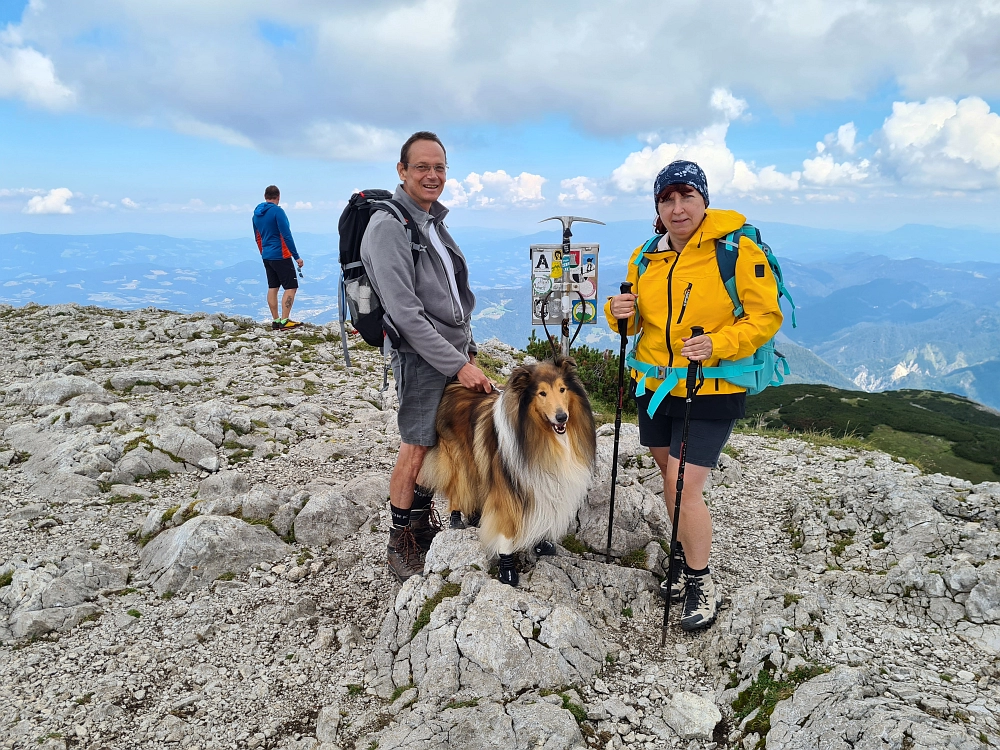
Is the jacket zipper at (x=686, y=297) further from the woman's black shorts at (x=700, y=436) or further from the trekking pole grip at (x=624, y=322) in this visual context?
the woman's black shorts at (x=700, y=436)

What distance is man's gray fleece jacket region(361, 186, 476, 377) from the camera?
13.0 feet

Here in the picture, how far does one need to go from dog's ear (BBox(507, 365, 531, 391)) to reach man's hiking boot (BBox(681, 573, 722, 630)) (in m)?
2.00

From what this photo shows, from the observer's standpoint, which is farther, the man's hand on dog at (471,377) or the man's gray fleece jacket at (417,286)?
the man's hand on dog at (471,377)

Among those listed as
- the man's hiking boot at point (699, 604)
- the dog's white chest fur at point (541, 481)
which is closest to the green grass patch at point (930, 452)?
the man's hiking boot at point (699, 604)

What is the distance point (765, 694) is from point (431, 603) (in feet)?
7.72

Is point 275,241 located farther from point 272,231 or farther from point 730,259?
point 730,259

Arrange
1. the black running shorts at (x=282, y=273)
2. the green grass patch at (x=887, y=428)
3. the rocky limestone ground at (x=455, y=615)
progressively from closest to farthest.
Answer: the rocky limestone ground at (x=455, y=615) < the green grass patch at (x=887, y=428) < the black running shorts at (x=282, y=273)

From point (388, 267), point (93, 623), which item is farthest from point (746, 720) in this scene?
point (93, 623)

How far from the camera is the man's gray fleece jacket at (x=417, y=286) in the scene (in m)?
3.95

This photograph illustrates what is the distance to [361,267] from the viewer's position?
14.0 ft

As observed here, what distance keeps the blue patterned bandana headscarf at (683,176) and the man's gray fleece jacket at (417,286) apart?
1761 mm

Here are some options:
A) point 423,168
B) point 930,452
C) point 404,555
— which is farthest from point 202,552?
point 930,452

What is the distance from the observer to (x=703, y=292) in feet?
11.6

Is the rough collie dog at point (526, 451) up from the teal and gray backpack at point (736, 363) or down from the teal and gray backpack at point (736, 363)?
down
